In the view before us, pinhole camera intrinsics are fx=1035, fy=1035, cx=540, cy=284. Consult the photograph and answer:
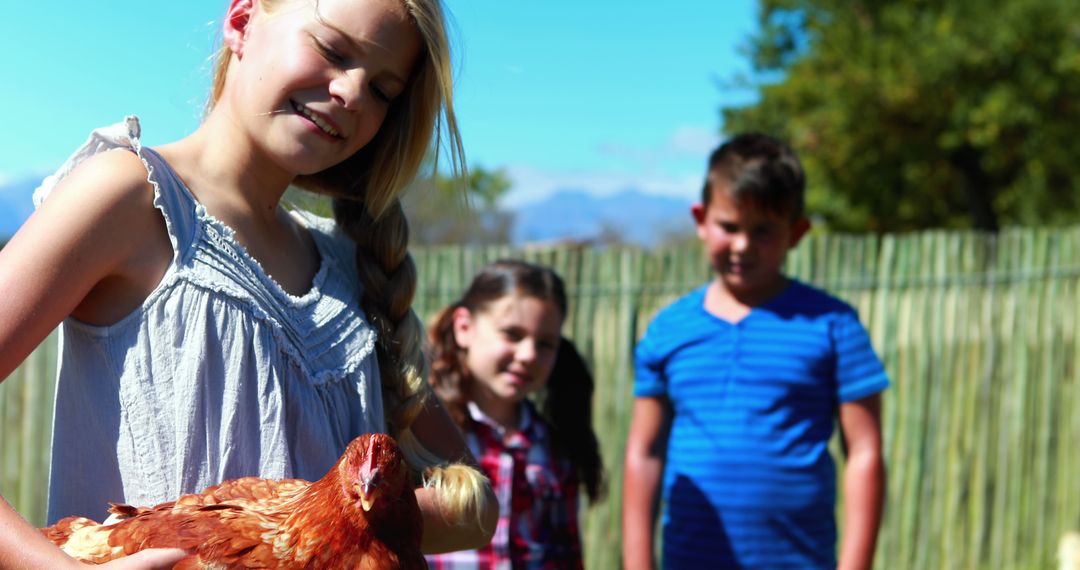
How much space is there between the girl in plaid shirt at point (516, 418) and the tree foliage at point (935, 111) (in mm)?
15770

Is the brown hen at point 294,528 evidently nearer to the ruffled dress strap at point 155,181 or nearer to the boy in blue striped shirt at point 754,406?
the ruffled dress strap at point 155,181

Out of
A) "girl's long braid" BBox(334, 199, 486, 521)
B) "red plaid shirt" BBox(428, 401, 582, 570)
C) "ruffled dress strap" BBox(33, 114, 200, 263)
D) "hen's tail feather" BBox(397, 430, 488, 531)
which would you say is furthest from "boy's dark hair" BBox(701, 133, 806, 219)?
"ruffled dress strap" BBox(33, 114, 200, 263)

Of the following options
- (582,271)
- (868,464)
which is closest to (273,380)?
(868,464)

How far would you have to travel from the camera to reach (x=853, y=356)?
353cm

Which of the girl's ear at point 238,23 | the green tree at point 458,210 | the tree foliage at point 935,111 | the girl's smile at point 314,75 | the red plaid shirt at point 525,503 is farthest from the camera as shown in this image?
the tree foliage at point 935,111

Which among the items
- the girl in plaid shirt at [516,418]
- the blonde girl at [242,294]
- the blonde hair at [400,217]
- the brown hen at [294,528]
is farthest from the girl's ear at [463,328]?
the brown hen at [294,528]

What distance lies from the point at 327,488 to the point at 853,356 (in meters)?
2.42

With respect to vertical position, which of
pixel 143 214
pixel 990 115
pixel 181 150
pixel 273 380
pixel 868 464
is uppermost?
pixel 990 115

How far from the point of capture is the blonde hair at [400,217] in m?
1.90

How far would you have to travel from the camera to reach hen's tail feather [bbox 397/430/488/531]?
1851 millimetres

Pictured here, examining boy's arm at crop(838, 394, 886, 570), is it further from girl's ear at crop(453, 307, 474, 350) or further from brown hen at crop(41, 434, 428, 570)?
brown hen at crop(41, 434, 428, 570)

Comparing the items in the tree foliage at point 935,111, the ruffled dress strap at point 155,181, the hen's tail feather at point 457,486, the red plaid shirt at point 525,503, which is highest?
the tree foliage at point 935,111

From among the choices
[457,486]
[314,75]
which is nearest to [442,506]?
[457,486]

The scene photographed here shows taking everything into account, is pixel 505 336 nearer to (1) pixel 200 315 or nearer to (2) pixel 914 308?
(1) pixel 200 315
